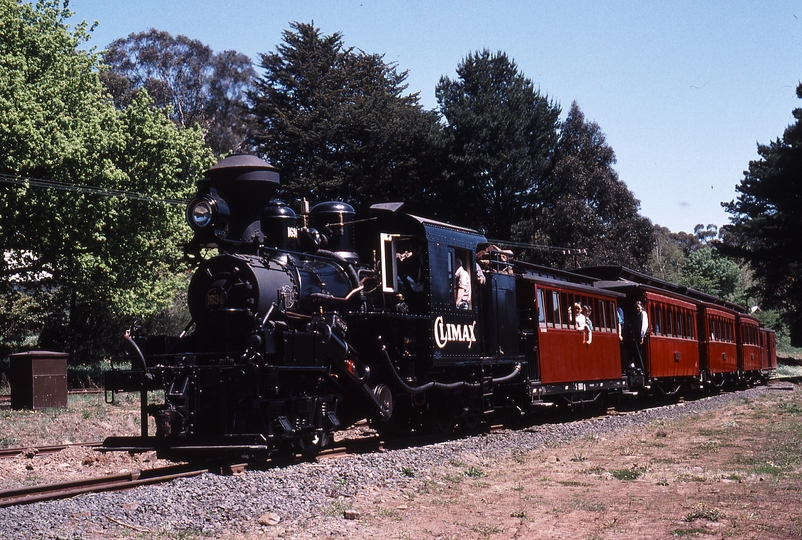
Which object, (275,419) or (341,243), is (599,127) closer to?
(341,243)

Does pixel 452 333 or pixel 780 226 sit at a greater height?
pixel 780 226

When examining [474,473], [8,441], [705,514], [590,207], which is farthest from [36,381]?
[590,207]

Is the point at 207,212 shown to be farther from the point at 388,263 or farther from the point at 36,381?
the point at 36,381

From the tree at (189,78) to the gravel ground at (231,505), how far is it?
54499 millimetres

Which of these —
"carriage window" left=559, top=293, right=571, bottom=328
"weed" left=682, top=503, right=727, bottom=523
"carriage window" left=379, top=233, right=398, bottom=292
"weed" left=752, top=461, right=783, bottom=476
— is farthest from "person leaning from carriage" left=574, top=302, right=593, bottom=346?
"weed" left=682, top=503, right=727, bottom=523

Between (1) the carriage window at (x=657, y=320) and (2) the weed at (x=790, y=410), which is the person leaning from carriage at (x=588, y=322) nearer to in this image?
(1) the carriage window at (x=657, y=320)

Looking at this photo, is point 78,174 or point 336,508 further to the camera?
point 78,174

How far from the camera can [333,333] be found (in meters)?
11.8

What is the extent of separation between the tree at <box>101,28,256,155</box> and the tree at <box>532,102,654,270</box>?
25.4 meters

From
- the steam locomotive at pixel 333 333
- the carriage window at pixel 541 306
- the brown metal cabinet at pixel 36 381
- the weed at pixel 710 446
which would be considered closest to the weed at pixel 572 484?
the steam locomotive at pixel 333 333

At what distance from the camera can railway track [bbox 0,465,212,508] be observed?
8.87 meters

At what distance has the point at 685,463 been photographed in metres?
11.5

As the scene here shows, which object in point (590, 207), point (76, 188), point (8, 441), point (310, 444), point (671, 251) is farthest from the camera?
point (671, 251)

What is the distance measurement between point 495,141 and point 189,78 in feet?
95.4
